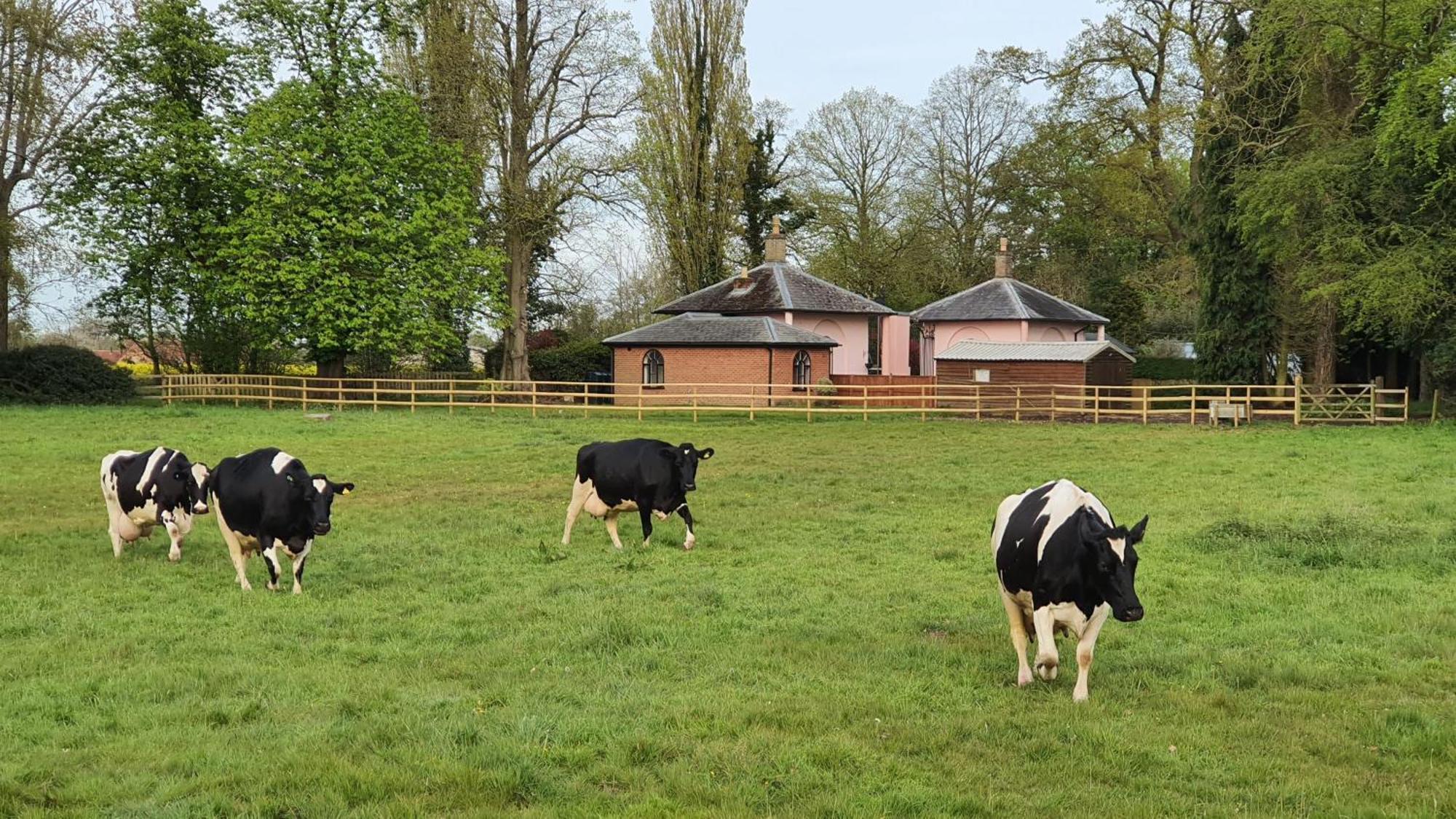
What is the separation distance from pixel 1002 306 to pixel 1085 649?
1552 inches

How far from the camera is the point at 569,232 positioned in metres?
42.0

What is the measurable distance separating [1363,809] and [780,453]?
1799 centimetres

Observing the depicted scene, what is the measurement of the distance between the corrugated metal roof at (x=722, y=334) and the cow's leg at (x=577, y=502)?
2657cm

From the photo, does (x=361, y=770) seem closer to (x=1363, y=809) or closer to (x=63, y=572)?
(x=1363, y=809)

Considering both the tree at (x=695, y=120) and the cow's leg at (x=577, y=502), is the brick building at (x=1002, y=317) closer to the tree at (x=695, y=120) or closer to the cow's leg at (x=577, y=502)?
the tree at (x=695, y=120)

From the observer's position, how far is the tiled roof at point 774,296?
4325 centimetres

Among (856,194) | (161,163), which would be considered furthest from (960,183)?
(161,163)

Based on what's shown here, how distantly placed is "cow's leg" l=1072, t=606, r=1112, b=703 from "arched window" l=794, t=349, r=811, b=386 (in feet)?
109

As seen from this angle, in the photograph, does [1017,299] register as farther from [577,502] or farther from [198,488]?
[198,488]

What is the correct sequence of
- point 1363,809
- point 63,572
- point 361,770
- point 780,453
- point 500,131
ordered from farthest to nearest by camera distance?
point 500,131
point 780,453
point 63,572
point 361,770
point 1363,809

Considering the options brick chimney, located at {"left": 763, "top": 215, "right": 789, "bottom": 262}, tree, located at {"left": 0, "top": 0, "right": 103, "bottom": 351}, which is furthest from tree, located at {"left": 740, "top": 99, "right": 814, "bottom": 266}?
tree, located at {"left": 0, "top": 0, "right": 103, "bottom": 351}

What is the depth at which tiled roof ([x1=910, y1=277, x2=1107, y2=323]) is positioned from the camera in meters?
44.7

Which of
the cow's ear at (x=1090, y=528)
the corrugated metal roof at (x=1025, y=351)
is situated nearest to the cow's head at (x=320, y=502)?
the cow's ear at (x=1090, y=528)

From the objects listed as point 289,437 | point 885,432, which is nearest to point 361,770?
point 289,437
